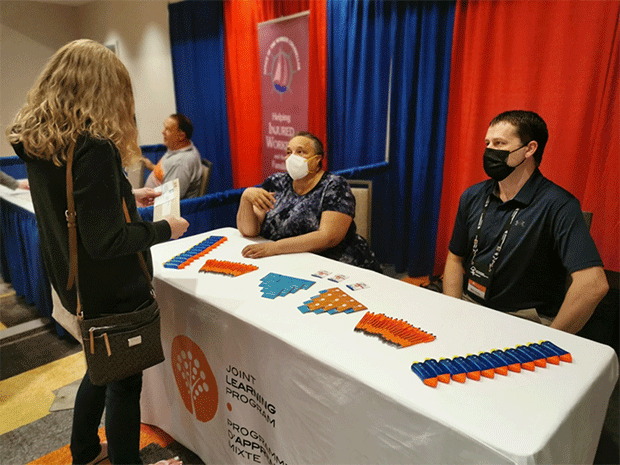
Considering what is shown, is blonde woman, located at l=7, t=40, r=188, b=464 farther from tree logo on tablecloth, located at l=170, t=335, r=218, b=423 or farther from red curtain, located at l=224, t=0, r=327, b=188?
red curtain, located at l=224, t=0, r=327, b=188

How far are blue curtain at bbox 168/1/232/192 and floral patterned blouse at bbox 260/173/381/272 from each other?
3478 mm

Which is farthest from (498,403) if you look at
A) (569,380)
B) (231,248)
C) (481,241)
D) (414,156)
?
(414,156)

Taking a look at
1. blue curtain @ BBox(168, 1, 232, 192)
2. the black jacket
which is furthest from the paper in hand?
blue curtain @ BBox(168, 1, 232, 192)

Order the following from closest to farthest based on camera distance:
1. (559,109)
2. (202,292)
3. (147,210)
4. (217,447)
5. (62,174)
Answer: (62,174) → (202,292) → (217,447) → (147,210) → (559,109)

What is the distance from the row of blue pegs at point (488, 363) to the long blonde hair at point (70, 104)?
981 mm

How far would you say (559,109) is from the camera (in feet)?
8.72

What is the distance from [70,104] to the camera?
1.09 metres

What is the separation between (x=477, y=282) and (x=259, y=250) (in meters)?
0.90

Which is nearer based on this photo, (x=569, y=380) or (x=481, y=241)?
(x=569, y=380)

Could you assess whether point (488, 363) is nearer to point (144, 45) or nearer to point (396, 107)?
point (396, 107)

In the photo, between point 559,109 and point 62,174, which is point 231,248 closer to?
point 62,174

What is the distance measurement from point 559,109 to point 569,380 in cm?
226

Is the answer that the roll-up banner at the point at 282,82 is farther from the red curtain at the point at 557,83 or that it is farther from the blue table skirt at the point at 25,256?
the blue table skirt at the point at 25,256

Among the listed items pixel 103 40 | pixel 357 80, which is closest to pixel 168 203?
pixel 357 80
